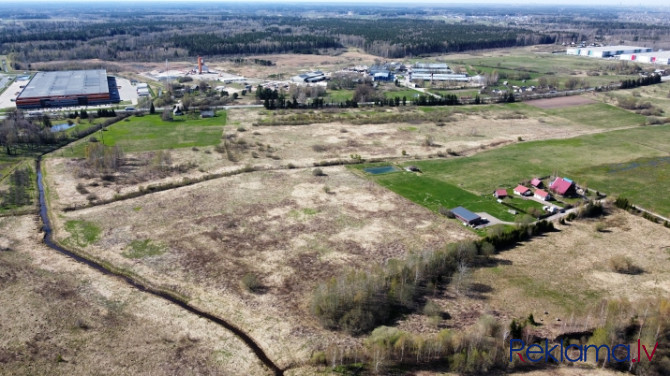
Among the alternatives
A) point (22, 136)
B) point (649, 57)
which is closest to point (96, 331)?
point (22, 136)

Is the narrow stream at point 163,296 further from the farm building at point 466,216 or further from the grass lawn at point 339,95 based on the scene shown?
the grass lawn at point 339,95

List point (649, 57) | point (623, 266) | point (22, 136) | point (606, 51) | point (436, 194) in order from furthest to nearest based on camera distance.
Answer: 1. point (606, 51)
2. point (649, 57)
3. point (22, 136)
4. point (436, 194)
5. point (623, 266)

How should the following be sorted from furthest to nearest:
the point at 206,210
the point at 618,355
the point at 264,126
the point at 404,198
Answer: the point at 264,126 < the point at 404,198 < the point at 206,210 < the point at 618,355

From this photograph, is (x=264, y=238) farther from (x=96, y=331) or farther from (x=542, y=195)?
(x=542, y=195)

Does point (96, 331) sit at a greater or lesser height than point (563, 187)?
lesser

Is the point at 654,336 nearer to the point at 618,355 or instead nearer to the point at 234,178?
the point at 618,355

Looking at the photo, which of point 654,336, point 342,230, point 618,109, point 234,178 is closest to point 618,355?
point 654,336
